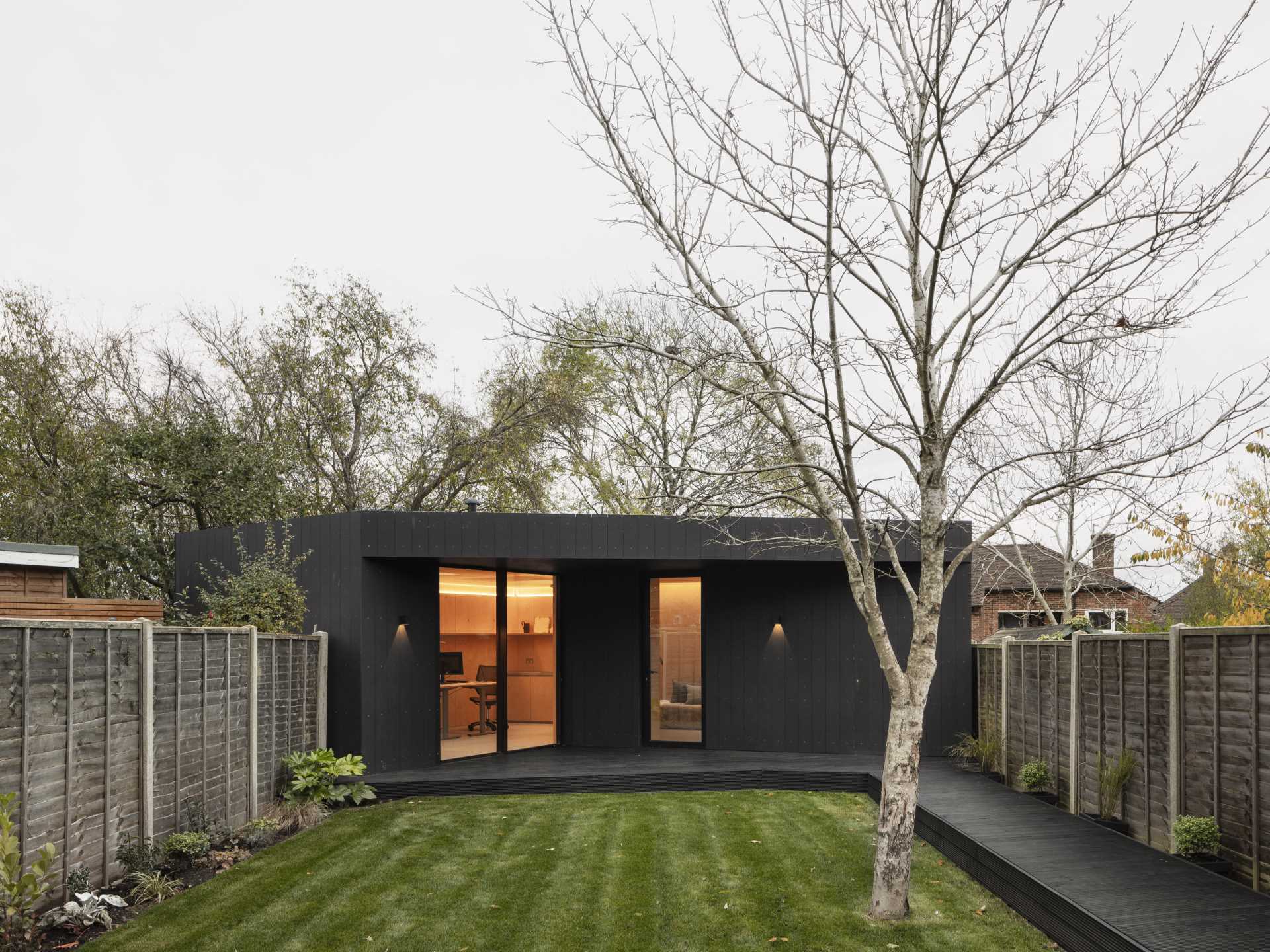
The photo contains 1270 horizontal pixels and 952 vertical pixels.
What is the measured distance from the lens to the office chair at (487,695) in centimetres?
1100

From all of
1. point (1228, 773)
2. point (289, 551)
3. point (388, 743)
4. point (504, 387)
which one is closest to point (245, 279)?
point (504, 387)

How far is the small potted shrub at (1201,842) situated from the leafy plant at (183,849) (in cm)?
659

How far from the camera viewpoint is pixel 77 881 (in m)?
4.93

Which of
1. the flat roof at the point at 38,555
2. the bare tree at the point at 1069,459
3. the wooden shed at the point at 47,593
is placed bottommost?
the wooden shed at the point at 47,593

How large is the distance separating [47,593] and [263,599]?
3333 millimetres

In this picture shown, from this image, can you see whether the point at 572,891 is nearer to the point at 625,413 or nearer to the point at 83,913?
the point at 83,913

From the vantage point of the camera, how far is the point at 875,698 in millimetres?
10617

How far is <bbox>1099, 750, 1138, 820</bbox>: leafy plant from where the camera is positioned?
6.34 m

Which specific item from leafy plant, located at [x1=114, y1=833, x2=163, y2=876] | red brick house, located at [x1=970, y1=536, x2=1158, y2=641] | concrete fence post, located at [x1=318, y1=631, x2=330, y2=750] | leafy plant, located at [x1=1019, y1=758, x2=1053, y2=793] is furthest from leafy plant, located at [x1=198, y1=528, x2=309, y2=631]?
red brick house, located at [x1=970, y1=536, x2=1158, y2=641]

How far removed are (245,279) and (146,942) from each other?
17431 millimetres

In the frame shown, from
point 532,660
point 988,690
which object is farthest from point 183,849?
point 988,690

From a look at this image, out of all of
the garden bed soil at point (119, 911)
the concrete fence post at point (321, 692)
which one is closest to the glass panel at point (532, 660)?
the concrete fence post at point (321, 692)

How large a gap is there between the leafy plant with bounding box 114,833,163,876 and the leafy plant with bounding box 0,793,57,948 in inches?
37.0

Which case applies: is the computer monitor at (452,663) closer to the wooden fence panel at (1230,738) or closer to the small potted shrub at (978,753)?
the small potted shrub at (978,753)
